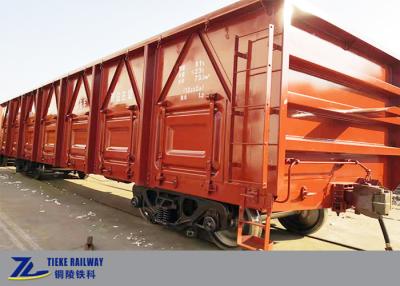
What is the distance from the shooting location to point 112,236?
5352 millimetres

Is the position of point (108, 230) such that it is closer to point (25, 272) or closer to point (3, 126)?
point (25, 272)

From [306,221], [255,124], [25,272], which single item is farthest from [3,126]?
[255,124]

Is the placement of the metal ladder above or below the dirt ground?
above

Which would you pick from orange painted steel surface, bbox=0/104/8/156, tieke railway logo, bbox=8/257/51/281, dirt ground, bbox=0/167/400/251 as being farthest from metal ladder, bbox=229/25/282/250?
orange painted steel surface, bbox=0/104/8/156

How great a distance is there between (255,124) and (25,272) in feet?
9.26

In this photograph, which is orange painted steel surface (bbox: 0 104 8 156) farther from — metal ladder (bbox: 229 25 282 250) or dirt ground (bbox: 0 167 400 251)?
metal ladder (bbox: 229 25 282 250)

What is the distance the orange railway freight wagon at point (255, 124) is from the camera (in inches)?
145

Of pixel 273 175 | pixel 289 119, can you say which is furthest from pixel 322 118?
pixel 273 175

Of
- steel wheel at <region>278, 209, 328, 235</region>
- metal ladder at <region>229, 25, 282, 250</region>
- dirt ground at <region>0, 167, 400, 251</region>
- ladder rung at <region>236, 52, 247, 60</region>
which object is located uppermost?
ladder rung at <region>236, 52, 247, 60</region>

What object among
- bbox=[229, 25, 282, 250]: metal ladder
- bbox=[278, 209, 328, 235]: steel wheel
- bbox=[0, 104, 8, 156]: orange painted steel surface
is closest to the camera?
bbox=[229, 25, 282, 250]: metal ladder

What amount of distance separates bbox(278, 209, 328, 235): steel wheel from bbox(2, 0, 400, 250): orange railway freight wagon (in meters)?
0.02

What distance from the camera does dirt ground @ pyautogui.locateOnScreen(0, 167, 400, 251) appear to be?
493 cm

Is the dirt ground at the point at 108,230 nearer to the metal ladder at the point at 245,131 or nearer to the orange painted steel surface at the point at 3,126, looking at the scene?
the metal ladder at the point at 245,131

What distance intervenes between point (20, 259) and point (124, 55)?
3941 millimetres
